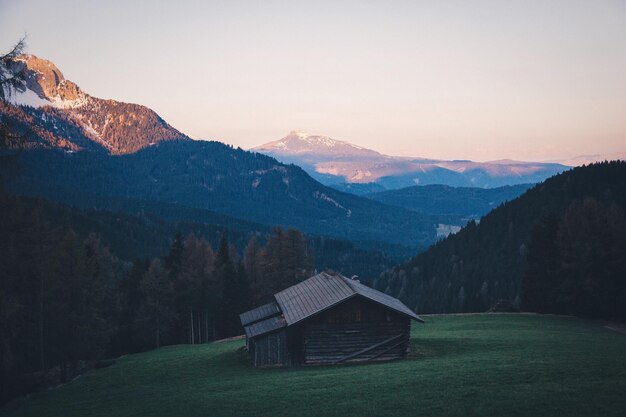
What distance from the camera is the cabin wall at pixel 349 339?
39.6 m

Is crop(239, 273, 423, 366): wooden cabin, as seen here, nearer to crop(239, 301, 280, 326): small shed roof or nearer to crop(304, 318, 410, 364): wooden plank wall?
crop(304, 318, 410, 364): wooden plank wall

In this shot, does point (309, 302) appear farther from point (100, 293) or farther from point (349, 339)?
point (100, 293)

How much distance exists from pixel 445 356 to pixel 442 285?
109 metres

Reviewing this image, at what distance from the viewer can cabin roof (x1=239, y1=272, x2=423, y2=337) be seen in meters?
39.5

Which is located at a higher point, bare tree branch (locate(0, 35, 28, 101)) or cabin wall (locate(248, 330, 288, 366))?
bare tree branch (locate(0, 35, 28, 101))

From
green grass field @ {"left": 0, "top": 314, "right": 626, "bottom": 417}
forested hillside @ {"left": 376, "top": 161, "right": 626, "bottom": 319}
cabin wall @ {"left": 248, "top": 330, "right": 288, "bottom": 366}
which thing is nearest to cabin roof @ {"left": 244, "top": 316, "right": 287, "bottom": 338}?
cabin wall @ {"left": 248, "top": 330, "right": 288, "bottom": 366}

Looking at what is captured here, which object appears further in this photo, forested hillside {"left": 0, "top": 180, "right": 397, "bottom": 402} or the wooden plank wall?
forested hillside {"left": 0, "top": 180, "right": 397, "bottom": 402}

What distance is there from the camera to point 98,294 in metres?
55.2

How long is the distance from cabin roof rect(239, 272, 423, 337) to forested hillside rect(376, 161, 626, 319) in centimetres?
2684

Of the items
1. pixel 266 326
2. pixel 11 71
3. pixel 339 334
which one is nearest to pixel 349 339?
pixel 339 334

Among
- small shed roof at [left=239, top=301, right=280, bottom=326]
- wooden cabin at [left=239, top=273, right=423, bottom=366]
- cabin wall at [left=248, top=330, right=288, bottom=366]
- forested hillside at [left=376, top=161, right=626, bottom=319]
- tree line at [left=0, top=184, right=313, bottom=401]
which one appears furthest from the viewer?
forested hillside at [left=376, top=161, right=626, bottom=319]

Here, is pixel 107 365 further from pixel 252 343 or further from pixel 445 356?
pixel 445 356

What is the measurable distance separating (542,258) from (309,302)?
38.8 metres

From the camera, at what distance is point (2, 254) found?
122 feet
